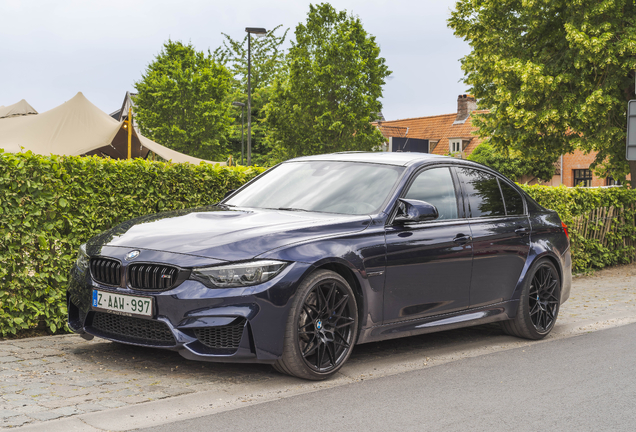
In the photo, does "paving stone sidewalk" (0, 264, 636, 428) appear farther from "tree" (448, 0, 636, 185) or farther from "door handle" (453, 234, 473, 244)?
"tree" (448, 0, 636, 185)

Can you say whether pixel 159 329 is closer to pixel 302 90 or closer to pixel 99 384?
pixel 99 384

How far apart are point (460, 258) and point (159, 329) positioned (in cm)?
269

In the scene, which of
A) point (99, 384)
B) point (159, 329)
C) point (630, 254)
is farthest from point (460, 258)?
point (630, 254)

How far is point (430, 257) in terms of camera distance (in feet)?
19.6

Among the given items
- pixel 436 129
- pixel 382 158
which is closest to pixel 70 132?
pixel 382 158

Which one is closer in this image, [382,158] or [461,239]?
[461,239]

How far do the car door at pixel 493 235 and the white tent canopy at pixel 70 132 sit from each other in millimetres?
12980

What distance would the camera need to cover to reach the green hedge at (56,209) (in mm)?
6387

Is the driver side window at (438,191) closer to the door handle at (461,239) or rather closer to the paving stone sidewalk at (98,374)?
the door handle at (461,239)

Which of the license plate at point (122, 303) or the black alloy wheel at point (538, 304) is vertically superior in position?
the license plate at point (122, 303)

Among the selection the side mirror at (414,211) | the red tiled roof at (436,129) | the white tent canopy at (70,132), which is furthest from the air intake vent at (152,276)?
the red tiled roof at (436,129)

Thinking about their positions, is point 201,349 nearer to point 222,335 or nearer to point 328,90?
point 222,335

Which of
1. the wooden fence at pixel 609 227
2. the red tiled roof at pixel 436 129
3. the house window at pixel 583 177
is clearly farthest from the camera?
the red tiled roof at pixel 436 129

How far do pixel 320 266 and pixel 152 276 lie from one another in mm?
1183
